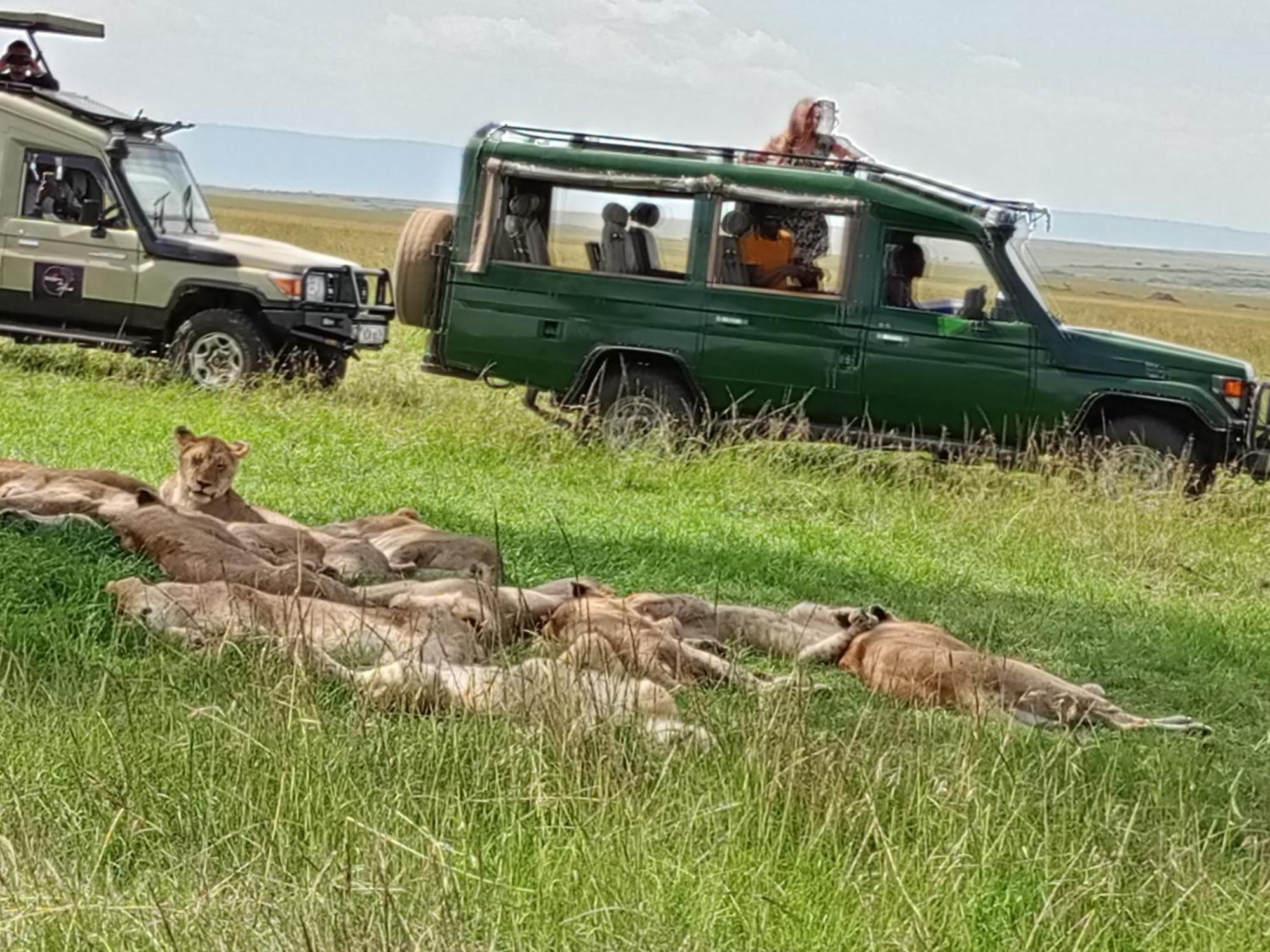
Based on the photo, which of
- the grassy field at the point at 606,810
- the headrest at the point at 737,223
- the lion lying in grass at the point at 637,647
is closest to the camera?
the grassy field at the point at 606,810

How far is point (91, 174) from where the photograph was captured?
15484 mm

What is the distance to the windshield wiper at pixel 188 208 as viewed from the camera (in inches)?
630

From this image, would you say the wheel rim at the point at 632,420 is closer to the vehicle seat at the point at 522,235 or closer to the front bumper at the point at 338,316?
the vehicle seat at the point at 522,235

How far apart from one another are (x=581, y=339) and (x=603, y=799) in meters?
8.47

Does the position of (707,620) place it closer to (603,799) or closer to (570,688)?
(570,688)

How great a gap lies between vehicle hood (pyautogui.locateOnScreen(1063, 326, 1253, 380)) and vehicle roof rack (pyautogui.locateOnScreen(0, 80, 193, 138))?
777 centimetres

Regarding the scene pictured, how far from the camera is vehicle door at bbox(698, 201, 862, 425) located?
12.3m

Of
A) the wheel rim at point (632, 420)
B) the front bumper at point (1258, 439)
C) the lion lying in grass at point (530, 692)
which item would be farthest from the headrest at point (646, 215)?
the lion lying in grass at point (530, 692)

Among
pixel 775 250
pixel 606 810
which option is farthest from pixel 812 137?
pixel 606 810

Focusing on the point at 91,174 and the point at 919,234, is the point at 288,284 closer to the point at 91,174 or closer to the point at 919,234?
the point at 91,174

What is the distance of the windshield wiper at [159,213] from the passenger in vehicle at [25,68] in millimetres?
1321

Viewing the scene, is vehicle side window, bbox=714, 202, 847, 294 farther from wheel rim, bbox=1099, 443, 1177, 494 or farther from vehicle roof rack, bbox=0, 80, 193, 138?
vehicle roof rack, bbox=0, 80, 193, 138

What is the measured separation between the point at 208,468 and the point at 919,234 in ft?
18.4

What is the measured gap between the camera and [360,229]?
10050 cm
